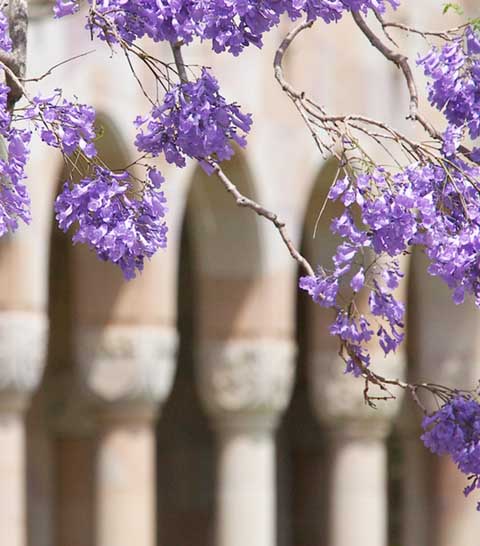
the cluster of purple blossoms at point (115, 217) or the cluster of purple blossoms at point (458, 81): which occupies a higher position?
the cluster of purple blossoms at point (458, 81)

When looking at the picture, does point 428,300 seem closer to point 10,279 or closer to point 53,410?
point 53,410

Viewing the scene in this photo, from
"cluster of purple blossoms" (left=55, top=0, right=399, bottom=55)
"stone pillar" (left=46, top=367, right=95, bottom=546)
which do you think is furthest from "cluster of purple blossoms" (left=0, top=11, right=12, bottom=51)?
"stone pillar" (left=46, top=367, right=95, bottom=546)

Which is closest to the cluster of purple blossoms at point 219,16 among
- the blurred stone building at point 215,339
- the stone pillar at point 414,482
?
the blurred stone building at point 215,339

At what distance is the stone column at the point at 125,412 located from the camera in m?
15.6

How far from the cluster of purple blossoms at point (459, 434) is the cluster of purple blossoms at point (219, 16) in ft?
3.34

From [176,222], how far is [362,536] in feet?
11.7

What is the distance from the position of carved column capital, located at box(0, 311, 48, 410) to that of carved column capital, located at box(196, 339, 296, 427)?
9.11 ft

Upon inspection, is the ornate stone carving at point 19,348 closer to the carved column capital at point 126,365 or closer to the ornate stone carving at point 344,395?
the carved column capital at point 126,365

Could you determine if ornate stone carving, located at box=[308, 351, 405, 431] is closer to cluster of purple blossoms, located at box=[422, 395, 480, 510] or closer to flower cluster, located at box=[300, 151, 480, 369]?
cluster of purple blossoms, located at box=[422, 395, 480, 510]

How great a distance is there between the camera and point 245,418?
55.6ft

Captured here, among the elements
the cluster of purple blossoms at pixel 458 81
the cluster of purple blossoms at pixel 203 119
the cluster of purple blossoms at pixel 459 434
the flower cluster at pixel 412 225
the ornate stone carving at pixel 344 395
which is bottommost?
the cluster of purple blossoms at pixel 459 434

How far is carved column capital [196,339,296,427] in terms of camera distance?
16.8m

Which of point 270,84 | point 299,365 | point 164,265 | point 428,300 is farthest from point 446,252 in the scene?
point 299,365

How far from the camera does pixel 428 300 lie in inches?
768
